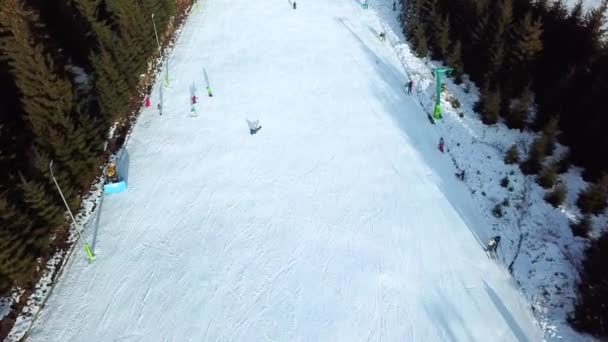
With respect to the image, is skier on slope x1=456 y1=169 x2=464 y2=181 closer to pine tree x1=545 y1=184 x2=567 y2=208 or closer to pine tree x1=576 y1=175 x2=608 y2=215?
pine tree x1=545 y1=184 x2=567 y2=208

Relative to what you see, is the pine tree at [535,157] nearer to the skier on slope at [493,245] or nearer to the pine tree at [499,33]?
the skier on slope at [493,245]

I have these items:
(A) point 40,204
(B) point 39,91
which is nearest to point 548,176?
(A) point 40,204

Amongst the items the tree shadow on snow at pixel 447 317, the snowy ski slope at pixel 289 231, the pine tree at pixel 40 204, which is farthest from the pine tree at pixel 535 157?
the pine tree at pixel 40 204

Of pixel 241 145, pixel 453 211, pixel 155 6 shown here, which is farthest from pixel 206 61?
pixel 453 211

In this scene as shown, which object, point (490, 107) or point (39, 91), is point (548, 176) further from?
point (39, 91)

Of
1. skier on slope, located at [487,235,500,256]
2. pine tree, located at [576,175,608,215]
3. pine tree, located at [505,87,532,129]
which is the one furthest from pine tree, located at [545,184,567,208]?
pine tree, located at [505,87,532,129]
